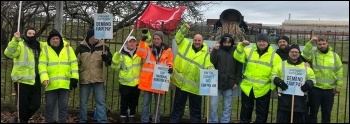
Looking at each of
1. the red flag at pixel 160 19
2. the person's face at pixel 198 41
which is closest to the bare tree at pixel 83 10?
the red flag at pixel 160 19

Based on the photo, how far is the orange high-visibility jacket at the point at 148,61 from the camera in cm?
711

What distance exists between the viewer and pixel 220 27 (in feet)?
27.1

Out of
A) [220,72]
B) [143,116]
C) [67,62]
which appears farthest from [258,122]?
[67,62]

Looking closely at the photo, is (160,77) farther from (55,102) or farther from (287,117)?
(287,117)

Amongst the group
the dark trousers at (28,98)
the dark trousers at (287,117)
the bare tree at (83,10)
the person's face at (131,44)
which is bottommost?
the dark trousers at (287,117)

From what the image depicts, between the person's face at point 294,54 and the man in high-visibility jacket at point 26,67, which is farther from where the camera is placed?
the man in high-visibility jacket at point 26,67

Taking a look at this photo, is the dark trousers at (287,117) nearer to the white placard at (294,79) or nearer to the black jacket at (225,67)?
the white placard at (294,79)

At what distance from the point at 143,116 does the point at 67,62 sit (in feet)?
4.89

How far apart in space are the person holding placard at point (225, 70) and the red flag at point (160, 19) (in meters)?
1.14

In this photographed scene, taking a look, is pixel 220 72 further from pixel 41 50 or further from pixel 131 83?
pixel 41 50

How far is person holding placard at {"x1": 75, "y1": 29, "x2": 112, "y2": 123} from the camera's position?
7.05 m

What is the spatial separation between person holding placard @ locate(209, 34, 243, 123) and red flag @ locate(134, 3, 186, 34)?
1.14m

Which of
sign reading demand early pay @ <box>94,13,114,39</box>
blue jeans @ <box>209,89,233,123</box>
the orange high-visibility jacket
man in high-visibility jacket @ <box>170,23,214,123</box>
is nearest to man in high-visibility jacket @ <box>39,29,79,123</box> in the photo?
sign reading demand early pay @ <box>94,13,114,39</box>

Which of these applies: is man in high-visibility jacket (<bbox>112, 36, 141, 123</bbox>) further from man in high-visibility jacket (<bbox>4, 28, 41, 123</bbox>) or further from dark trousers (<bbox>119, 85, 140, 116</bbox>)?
man in high-visibility jacket (<bbox>4, 28, 41, 123</bbox>)
